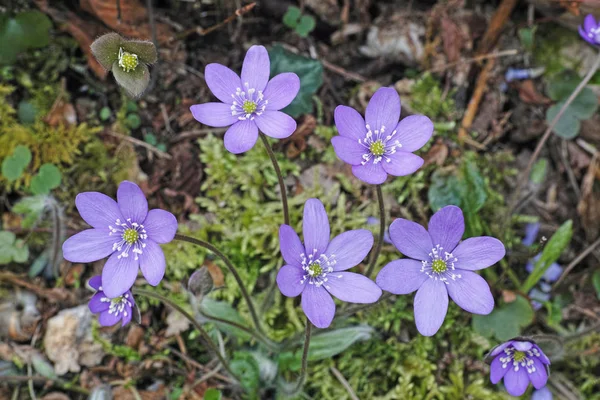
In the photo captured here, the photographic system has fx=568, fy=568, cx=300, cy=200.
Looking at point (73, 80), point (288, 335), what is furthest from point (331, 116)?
point (73, 80)

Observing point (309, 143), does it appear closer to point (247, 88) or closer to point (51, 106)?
point (247, 88)

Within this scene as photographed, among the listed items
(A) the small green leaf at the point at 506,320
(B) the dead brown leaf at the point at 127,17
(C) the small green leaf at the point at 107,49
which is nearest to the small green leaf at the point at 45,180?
(B) the dead brown leaf at the point at 127,17

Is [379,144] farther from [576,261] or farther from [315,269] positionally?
[576,261]

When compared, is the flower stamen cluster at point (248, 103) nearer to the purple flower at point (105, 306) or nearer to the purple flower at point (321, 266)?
the purple flower at point (321, 266)

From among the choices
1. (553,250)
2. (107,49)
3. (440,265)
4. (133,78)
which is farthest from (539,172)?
(107,49)

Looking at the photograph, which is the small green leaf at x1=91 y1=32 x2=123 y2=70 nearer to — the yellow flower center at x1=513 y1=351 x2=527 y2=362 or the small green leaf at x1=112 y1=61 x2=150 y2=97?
the small green leaf at x1=112 y1=61 x2=150 y2=97

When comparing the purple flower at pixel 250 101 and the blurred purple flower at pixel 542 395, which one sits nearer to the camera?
the purple flower at pixel 250 101

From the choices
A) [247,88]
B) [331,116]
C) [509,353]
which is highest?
[247,88]
